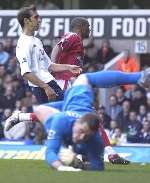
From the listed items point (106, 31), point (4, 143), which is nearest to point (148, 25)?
point (106, 31)

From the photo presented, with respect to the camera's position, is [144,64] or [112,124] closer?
[112,124]

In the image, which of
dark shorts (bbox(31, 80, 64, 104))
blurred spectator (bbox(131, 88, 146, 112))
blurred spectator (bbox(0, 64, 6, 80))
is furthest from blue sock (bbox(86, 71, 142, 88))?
blurred spectator (bbox(0, 64, 6, 80))

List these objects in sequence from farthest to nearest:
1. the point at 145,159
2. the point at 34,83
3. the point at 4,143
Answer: the point at 4,143 < the point at 145,159 < the point at 34,83

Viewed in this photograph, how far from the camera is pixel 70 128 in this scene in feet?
31.6

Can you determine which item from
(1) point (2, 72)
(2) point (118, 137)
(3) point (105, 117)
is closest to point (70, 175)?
(2) point (118, 137)

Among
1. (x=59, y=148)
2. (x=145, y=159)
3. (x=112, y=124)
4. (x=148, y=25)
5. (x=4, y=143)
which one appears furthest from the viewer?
(x=148, y=25)

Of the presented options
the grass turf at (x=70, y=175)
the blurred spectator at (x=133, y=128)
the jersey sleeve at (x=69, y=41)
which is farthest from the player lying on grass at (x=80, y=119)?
the blurred spectator at (x=133, y=128)

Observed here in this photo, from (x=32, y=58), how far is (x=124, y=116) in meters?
7.14

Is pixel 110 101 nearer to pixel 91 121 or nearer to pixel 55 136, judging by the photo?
pixel 55 136

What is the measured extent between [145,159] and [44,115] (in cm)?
567

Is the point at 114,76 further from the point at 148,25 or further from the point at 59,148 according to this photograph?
the point at 148,25

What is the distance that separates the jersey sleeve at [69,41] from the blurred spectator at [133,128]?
593cm

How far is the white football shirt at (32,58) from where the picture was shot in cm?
1223

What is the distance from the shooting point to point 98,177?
366 inches
